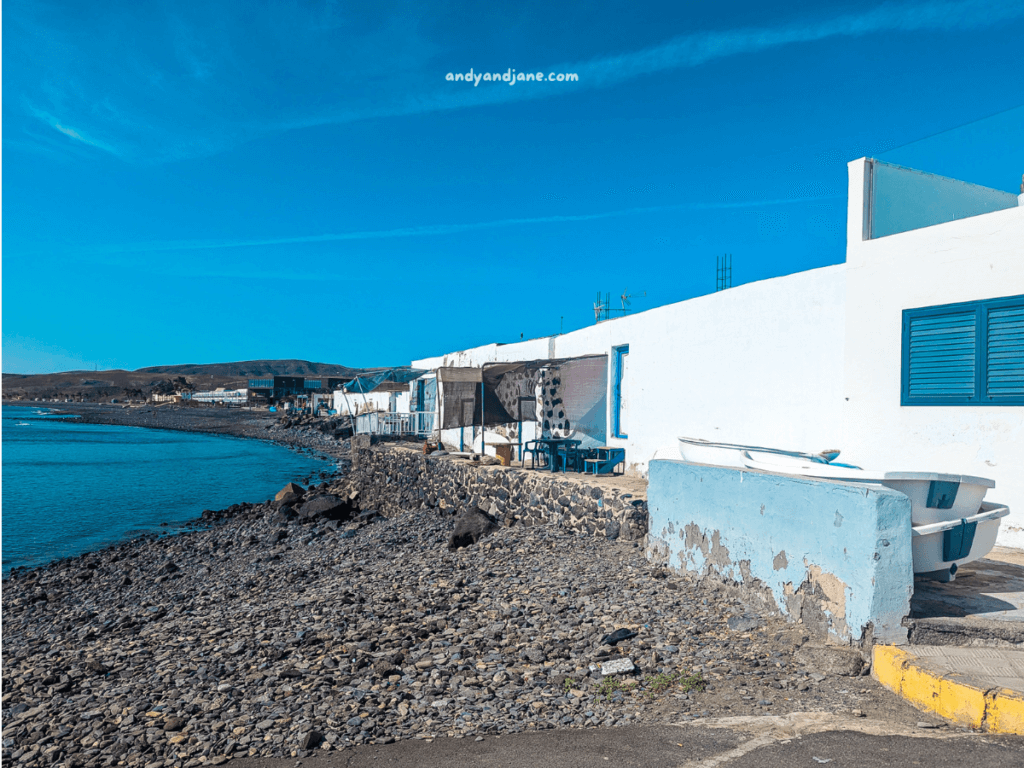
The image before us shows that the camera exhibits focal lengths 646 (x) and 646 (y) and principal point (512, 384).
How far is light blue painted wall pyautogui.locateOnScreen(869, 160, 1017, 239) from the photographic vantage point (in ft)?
26.6

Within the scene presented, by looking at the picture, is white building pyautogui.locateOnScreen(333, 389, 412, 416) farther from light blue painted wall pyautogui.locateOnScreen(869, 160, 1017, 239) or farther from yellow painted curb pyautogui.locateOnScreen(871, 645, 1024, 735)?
yellow painted curb pyautogui.locateOnScreen(871, 645, 1024, 735)

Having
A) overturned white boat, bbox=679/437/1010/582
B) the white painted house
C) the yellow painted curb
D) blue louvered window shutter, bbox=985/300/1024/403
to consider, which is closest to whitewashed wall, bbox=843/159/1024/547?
the white painted house

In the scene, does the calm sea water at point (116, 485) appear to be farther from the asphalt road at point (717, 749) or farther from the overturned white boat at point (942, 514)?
the overturned white boat at point (942, 514)

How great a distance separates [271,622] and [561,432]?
802 centimetres

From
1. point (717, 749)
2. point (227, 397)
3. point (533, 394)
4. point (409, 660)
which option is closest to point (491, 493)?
point (533, 394)

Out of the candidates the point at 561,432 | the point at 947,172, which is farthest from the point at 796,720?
the point at 561,432

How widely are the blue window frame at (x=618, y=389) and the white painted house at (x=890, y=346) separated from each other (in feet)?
6.38

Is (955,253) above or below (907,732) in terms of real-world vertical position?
above

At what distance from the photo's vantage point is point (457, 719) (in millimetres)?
4527

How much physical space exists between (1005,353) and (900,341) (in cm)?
104

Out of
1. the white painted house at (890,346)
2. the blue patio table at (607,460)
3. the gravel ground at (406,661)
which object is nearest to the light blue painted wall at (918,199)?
the white painted house at (890,346)

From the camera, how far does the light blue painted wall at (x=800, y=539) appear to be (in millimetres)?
4355

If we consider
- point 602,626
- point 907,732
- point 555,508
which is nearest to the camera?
point 907,732

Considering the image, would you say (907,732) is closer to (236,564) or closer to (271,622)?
(271,622)
